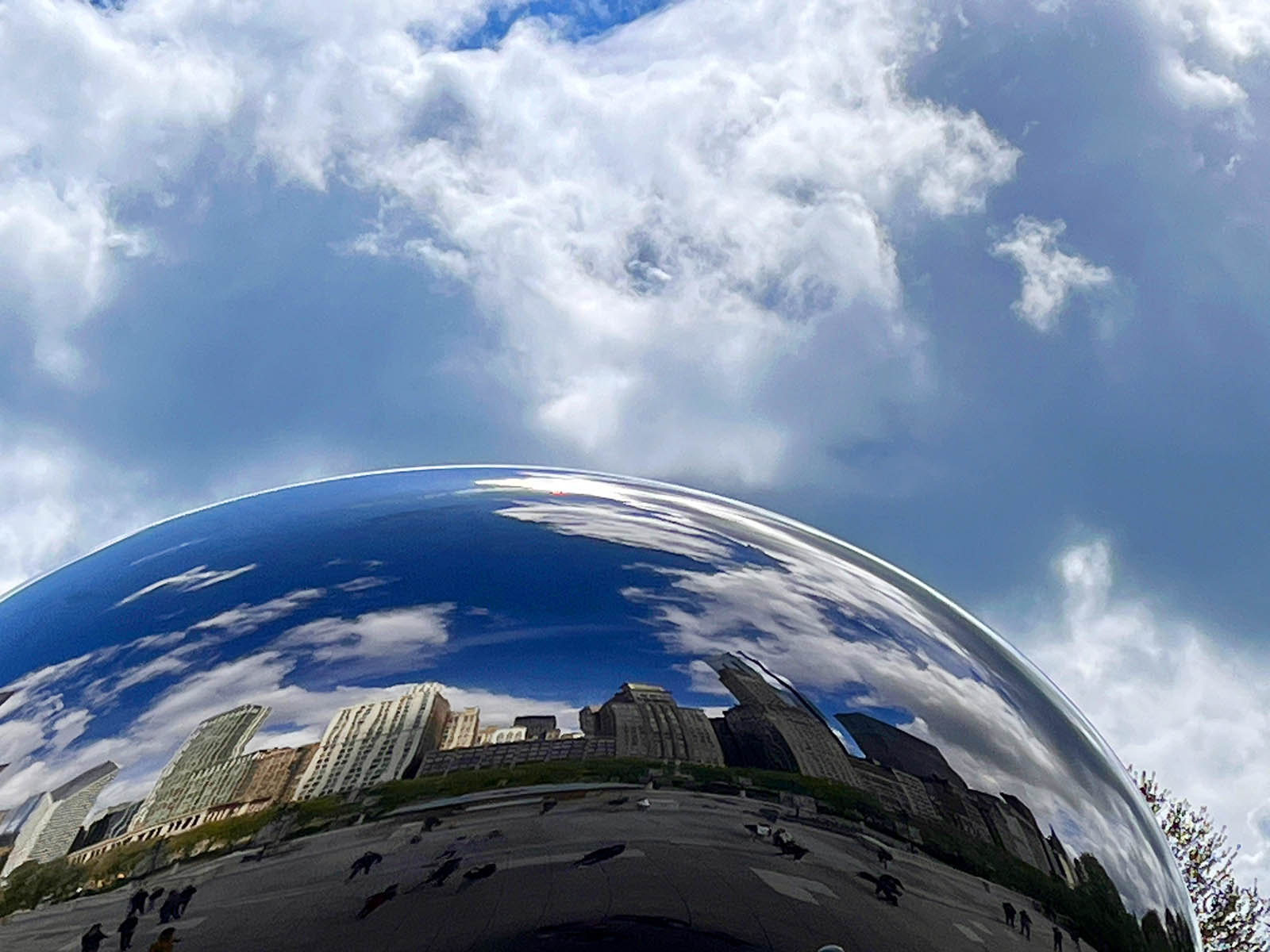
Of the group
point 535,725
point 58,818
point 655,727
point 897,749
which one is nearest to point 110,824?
point 58,818

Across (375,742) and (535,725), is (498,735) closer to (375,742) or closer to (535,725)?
(535,725)

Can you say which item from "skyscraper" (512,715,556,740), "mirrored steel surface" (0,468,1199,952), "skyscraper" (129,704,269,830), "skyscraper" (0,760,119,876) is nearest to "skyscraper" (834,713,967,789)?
"mirrored steel surface" (0,468,1199,952)

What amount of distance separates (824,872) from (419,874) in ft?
4.17

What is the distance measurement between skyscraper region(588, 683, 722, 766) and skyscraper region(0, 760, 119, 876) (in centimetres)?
158

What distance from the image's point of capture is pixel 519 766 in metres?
3.83

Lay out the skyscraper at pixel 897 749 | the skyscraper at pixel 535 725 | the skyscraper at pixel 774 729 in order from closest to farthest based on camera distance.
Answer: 1. the skyscraper at pixel 535 725
2. the skyscraper at pixel 774 729
3. the skyscraper at pixel 897 749

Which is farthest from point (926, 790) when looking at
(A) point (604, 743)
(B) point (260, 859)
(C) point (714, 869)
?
(B) point (260, 859)

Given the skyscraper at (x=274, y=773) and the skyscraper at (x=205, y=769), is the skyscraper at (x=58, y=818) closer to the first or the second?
the skyscraper at (x=205, y=769)

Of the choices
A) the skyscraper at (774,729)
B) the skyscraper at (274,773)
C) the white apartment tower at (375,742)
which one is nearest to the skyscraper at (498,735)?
the white apartment tower at (375,742)

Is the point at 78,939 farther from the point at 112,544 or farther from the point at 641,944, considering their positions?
the point at 112,544

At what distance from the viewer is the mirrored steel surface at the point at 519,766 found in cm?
367

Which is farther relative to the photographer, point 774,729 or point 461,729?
point 774,729

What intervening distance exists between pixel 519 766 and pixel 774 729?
2.83 ft

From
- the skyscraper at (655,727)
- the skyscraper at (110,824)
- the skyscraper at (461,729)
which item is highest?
the skyscraper at (655,727)
